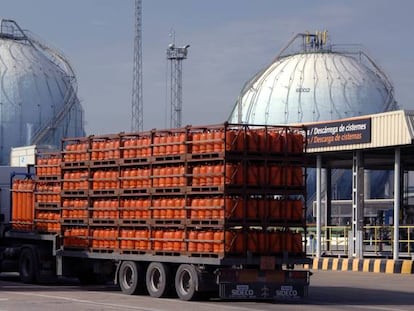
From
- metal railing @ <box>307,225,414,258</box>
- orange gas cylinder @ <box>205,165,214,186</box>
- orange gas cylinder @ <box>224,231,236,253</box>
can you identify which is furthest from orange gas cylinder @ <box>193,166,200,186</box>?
metal railing @ <box>307,225,414,258</box>

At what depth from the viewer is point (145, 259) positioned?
25.8 meters

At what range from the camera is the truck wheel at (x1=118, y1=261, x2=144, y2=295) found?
85.5 feet

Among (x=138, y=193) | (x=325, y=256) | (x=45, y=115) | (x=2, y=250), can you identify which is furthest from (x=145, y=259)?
(x=45, y=115)

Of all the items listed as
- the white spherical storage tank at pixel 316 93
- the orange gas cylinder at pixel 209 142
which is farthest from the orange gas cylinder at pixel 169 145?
the white spherical storage tank at pixel 316 93

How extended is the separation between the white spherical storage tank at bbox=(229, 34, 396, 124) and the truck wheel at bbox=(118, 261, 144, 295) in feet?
171

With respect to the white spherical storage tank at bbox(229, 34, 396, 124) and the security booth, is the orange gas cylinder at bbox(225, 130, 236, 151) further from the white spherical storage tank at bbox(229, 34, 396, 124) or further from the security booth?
the white spherical storage tank at bbox(229, 34, 396, 124)

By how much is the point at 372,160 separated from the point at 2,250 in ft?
63.0

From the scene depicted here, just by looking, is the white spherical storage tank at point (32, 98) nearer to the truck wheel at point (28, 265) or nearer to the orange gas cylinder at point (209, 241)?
the truck wheel at point (28, 265)

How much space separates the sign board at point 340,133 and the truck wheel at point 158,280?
14484mm

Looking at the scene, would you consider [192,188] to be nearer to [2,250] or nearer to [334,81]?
[2,250]

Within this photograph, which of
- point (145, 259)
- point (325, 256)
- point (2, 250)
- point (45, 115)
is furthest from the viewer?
point (45, 115)

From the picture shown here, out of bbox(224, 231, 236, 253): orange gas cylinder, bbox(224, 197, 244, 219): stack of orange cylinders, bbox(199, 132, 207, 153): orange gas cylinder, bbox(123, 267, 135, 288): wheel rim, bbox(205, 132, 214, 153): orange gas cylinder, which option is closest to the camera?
bbox(224, 231, 236, 253): orange gas cylinder

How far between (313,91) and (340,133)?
134 feet

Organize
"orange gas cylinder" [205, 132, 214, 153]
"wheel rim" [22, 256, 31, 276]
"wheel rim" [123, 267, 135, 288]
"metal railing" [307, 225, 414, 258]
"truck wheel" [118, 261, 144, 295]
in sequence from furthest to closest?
"metal railing" [307, 225, 414, 258], "wheel rim" [22, 256, 31, 276], "wheel rim" [123, 267, 135, 288], "truck wheel" [118, 261, 144, 295], "orange gas cylinder" [205, 132, 214, 153]
